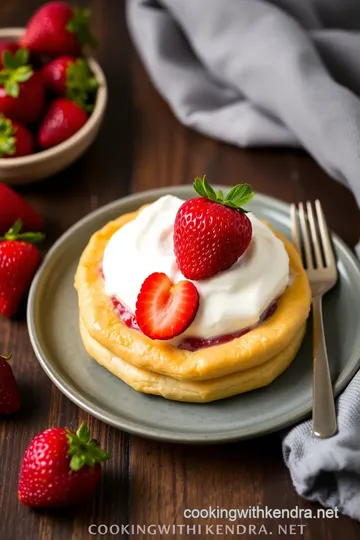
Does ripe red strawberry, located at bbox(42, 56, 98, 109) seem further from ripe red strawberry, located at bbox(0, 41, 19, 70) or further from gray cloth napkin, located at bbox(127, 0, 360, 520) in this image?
gray cloth napkin, located at bbox(127, 0, 360, 520)

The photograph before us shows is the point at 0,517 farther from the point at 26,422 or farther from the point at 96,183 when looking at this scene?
the point at 96,183

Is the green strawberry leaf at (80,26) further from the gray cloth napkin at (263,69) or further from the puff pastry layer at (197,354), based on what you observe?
the puff pastry layer at (197,354)

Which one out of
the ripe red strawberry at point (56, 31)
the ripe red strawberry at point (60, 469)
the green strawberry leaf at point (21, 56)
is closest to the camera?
the ripe red strawberry at point (60, 469)

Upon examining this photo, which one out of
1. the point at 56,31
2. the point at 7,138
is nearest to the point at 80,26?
the point at 56,31

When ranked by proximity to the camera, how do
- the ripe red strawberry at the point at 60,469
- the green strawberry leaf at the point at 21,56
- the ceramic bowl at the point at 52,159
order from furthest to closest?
1. the green strawberry leaf at the point at 21,56
2. the ceramic bowl at the point at 52,159
3. the ripe red strawberry at the point at 60,469

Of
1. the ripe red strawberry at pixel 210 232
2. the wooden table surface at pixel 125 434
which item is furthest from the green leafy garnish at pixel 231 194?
the wooden table surface at pixel 125 434

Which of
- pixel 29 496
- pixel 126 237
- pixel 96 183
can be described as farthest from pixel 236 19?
pixel 29 496

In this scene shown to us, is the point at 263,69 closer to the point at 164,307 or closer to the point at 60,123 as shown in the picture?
the point at 60,123

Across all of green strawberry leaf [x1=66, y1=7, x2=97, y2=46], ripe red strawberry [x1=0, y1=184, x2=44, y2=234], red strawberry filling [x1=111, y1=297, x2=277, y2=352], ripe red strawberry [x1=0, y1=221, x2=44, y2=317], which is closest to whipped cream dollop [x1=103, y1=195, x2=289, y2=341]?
red strawberry filling [x1=111, y1=297, x2=277, y2=352]
